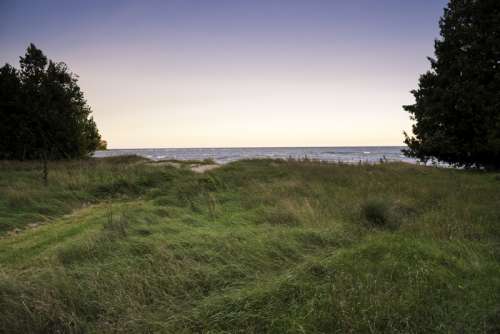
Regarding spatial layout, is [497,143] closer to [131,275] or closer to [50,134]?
[131,275]

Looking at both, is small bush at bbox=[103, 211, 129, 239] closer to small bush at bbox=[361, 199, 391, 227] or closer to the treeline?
small bush at bbox=[361, 199, 391, 227]

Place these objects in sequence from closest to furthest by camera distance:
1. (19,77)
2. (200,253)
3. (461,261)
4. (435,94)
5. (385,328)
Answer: (385,328)
(461,261)
(200,253)
(435,94)
(19,77)

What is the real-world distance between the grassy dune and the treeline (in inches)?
799

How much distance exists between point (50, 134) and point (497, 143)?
31.4 m

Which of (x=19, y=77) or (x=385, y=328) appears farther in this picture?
(x=19, y=77)

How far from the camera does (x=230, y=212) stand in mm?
7121

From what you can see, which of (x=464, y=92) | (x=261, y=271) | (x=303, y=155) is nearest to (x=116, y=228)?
(x=261, y=271)

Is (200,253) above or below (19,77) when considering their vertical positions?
below

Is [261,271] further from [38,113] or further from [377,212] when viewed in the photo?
[38,113]

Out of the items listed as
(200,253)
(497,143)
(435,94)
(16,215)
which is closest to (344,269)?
(200,253)

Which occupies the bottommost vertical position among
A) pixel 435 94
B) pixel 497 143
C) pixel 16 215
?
pixel 16 215

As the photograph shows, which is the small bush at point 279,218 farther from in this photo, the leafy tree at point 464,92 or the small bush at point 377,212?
the leafy tree at point 464,92

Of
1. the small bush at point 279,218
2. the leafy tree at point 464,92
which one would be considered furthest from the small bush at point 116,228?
the leafy tree at point 464,92

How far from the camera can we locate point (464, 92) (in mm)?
14219
